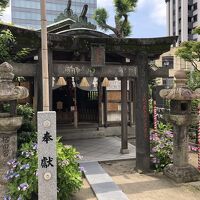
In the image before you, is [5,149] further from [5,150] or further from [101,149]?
[101,149]

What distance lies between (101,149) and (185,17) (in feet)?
187

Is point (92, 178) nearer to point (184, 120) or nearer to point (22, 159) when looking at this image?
point (22, 159)

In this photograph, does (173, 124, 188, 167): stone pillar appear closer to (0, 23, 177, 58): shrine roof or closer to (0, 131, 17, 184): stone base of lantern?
(0, 23, 177, 58): shrine roof

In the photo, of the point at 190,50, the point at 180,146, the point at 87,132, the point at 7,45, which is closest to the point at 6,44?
the point at 7,45

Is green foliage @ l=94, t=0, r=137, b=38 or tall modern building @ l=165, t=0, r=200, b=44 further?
tall modern building @ l=165, t=0, r=200, b=44

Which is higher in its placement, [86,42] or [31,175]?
[86,42]

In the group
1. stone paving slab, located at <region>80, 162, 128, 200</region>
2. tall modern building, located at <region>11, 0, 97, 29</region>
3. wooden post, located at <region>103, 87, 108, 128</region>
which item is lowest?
stone paving slab, located at <region>80, 162, 128, 200</region>

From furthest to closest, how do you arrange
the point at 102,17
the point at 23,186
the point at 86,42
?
the point at 102,17
the point at 86,42
the point at 23,186

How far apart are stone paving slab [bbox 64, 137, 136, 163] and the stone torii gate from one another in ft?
6.21

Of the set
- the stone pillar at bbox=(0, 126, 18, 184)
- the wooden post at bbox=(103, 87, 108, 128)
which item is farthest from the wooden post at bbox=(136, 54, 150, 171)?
the wooden post at bbox=(103, 87, 108, 128)

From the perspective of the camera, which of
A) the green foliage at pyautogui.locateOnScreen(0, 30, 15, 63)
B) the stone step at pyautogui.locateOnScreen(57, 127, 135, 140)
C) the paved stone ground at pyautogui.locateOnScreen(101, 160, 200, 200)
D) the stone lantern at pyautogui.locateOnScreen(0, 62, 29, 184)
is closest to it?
the stone lantern at pyautogui.locateOnScreen(0, 62, 29, 184)

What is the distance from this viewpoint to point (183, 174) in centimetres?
838

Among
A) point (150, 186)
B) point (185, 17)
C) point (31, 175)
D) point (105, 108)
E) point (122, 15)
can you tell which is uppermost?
point (185, 17)

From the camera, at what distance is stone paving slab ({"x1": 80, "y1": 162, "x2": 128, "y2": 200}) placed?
7079 mm
